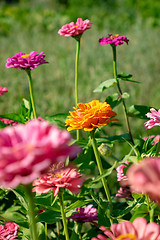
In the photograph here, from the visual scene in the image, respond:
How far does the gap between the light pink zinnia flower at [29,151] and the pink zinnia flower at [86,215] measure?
0.42 m

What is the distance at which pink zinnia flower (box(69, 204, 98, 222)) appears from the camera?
0.64m

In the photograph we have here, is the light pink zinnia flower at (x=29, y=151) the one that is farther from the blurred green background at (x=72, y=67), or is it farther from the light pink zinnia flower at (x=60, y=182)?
the blurred green background at (x=72, y=67)

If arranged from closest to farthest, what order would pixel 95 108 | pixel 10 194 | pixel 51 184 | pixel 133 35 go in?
pixel 51 184, pixel 95 108, pixel 10 194, pixel 133 35

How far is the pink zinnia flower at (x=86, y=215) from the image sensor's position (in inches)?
25.3

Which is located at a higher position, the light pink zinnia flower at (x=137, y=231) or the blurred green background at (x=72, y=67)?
the light pink zinnia flower at (x=137, y=231)

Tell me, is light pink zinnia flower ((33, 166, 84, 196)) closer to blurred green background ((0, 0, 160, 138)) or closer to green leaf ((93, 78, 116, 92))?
green leaf ((93, 78, 116, 92))

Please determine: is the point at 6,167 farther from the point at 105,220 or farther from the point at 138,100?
the point at 138,100

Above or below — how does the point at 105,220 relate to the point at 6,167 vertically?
below

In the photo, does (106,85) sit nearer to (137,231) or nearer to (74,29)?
(74,29)

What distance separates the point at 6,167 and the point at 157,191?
10 cm

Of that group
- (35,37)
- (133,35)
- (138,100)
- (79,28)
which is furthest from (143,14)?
(79,28)

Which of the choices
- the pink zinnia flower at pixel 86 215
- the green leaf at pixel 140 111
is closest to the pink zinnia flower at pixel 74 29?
the green leaf at pixel 140 111

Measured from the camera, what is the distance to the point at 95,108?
552 millimetres

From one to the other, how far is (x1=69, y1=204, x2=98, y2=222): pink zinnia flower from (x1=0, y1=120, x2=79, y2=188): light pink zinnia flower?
418mm
